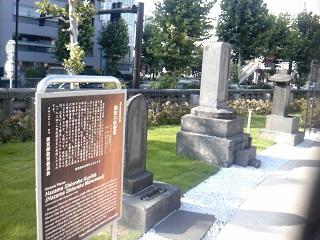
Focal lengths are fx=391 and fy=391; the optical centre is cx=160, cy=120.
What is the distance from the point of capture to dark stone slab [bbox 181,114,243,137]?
8.54m

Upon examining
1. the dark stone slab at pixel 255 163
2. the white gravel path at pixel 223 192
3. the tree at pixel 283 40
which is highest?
the tree at pixel 283 40

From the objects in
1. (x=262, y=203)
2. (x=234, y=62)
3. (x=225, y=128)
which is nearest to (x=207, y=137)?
(x=225, y=128)

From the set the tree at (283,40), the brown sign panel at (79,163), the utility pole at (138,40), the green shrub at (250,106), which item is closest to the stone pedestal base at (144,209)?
the brown sign panel at (79,163)

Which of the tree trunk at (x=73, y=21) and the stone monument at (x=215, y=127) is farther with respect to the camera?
the tree trunk at (x=73, y=21)

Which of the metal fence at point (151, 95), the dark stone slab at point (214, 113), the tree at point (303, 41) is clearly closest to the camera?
the dark stone slab at point (214, 113)

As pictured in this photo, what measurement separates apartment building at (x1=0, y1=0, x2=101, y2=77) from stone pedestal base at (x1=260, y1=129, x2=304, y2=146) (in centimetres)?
3481

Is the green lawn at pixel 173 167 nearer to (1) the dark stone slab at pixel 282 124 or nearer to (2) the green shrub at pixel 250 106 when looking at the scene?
(1) the dark stone slab at pixel 282 124

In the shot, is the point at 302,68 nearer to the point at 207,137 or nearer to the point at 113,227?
the point at 207,137

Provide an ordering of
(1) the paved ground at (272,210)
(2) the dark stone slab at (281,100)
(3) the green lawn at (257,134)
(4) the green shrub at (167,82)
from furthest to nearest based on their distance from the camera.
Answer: (4) the green shrub at (167,82), (2) the dark stone slab at (281,100), (3) the green lawn at (257,134), (1) the paved ground at (272,210)

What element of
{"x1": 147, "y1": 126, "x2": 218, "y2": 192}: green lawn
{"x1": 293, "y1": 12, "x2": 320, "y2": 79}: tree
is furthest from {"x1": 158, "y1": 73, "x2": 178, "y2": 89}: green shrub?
{"x1": 147, "y1": 126, "x2": 218, "y2": 192}: green lawn

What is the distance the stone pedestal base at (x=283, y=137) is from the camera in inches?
463

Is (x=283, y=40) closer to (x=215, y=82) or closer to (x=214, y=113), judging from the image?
(x=215, y=82)

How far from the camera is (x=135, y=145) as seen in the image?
5.11 m

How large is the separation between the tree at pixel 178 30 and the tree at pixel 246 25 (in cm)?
325
